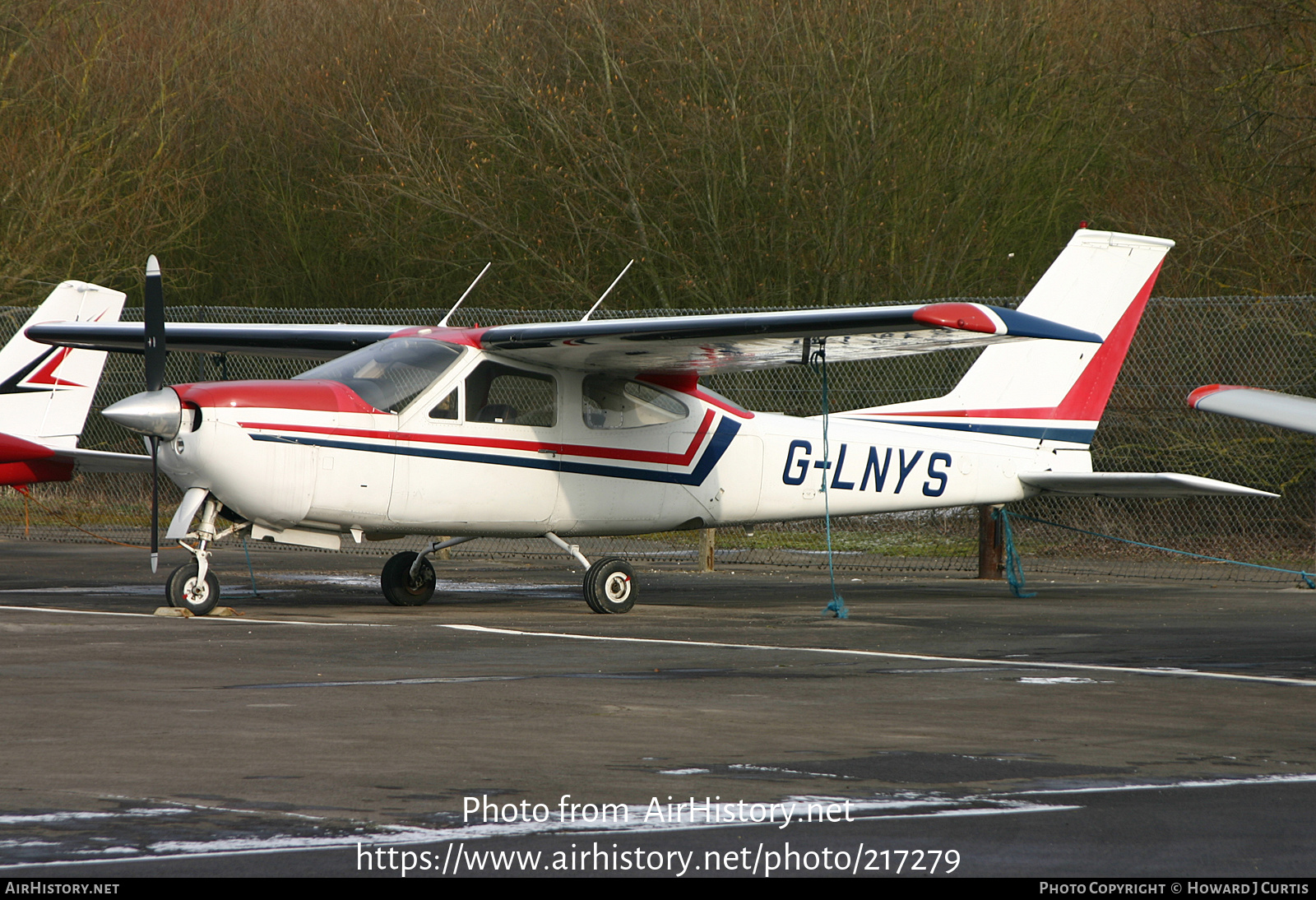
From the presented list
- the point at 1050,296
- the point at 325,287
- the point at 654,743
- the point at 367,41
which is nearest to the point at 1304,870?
the point at 654,743

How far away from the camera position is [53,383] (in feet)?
48.7

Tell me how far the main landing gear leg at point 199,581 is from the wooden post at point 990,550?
742cm

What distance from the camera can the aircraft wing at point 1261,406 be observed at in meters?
4.70

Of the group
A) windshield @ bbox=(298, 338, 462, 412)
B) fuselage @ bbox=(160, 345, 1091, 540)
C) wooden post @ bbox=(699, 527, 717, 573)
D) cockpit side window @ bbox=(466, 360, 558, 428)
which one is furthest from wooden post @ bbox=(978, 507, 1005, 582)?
windshield @ bbox=(298, 338, 462, 412)

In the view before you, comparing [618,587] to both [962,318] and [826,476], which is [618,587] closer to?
[826,476]

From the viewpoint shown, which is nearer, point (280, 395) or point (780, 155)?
point (280, 395)

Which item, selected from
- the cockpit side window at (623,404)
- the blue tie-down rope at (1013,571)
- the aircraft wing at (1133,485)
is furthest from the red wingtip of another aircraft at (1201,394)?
the blue tie-down rope at (1013,571)

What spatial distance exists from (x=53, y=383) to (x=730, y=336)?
7.10m

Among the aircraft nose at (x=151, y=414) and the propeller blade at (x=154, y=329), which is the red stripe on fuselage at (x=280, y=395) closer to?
the aircraft nose at (x=151, y=414)

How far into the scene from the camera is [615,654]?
9.30 m

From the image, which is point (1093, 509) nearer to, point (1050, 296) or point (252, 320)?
point (1050, 296)

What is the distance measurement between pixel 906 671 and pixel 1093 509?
833 cm

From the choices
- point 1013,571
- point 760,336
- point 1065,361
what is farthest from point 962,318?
point 1013,571

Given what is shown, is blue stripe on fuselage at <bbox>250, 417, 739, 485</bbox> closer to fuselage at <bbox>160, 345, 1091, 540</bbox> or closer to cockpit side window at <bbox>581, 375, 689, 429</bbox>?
fuselage at <bbox>160, 345, 1091, 540</bbox>
